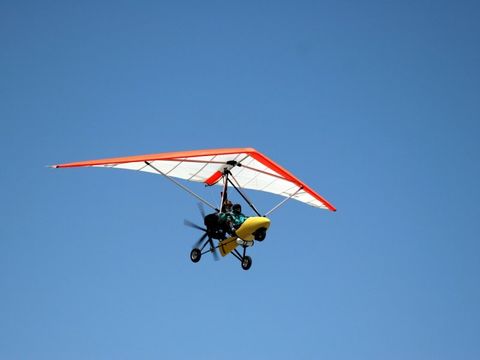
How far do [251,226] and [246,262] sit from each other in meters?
2.08

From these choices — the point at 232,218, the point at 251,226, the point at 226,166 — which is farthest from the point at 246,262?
the point at 226,166

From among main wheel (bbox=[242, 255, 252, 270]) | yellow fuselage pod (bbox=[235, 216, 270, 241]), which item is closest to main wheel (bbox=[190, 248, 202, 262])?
main wheel (bbox=[242, 255, 252, 270])

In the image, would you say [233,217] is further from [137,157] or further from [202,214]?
[137,157]

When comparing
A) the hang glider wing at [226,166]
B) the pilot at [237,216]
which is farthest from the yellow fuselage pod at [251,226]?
the hang glider wing at [226,166]

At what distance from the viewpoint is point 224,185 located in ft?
96.0

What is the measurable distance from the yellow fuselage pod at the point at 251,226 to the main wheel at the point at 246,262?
1.41 m

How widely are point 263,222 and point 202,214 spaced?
2593mm

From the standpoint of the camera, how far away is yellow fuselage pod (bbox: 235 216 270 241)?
27.2m

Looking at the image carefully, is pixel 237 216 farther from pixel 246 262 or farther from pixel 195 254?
pixel 195 254

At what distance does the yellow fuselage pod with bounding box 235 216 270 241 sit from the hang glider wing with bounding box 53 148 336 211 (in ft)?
7.70

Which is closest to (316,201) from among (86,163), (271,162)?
(271,162)

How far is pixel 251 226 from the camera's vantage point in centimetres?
2734

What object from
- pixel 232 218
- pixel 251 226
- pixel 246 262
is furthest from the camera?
pixel 246 262

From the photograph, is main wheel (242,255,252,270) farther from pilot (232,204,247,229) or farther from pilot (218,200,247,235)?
pilot (232,204,247,229)
